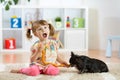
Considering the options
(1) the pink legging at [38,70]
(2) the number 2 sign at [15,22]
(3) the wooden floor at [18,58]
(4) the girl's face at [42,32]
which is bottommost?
(3) the wooden floor at [18,58]

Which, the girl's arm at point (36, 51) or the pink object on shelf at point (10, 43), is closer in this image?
the girl's arm at point (36, 51)

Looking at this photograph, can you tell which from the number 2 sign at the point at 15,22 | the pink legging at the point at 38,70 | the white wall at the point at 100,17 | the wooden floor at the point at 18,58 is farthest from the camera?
the white wall at the point at 100,17

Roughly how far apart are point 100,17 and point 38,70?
1.99 metres

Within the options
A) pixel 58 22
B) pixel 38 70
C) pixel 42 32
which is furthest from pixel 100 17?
pixel 38 70


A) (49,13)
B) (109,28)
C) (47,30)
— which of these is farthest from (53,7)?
(47,30)

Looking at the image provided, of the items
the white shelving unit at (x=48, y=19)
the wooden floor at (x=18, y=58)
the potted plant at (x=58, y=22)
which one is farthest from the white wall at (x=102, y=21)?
the wooden floor at (x=18, y=58)

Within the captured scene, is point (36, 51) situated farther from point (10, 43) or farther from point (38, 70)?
point (10, 43)

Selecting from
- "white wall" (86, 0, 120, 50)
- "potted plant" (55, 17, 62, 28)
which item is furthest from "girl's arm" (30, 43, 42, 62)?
"white wall" (86, 0, 120, 50)

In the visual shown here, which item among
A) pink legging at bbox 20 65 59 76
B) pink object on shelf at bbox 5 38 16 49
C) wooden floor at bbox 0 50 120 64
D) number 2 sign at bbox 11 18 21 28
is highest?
number 2 sign at bbox 11 18 21 28

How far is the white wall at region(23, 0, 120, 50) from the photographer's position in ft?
12.0

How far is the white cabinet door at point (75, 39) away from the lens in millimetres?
3480

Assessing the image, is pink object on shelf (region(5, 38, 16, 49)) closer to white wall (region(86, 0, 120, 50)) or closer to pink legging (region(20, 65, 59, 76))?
white wall (region(86, 0, 120, 50))

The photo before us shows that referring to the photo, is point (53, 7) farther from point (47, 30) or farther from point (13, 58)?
point (47, 30)

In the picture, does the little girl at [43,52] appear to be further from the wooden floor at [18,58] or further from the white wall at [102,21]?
the white wall at [102,21]
